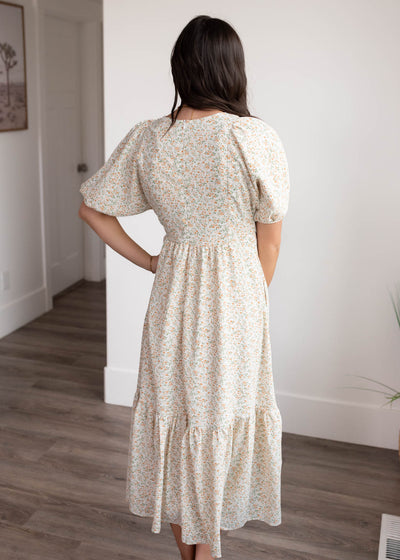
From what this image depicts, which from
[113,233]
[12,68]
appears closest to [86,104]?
[12,68]

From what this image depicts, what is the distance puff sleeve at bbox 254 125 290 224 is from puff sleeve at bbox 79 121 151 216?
0.32 m

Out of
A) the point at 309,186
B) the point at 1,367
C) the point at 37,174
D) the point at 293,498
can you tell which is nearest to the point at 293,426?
the point at 293,498

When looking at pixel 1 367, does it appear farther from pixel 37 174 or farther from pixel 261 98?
pixel 261 98

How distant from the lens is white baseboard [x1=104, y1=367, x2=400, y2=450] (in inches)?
105

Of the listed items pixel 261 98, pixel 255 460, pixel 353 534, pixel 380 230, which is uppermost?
pixel 261 98

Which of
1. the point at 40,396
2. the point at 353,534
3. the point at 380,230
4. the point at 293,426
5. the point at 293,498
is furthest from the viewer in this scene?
the point at 40,396

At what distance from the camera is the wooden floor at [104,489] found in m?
2.05

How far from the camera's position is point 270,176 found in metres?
1.45

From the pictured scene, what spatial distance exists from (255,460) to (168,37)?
69.2 inches

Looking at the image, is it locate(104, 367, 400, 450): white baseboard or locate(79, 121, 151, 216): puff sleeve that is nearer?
locate(79, 121, 151, 216): puff sleeve

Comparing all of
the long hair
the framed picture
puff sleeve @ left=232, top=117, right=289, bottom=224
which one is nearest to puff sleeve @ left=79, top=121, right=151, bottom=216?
the long hair

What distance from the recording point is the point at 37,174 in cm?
415

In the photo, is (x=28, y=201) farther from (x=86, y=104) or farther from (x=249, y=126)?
(x=249, y=126)

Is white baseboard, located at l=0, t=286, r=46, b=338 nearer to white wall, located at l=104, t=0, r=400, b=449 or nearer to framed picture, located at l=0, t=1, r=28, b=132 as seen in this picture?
framed picture, located at l=0, t=1, r=28, b=132
